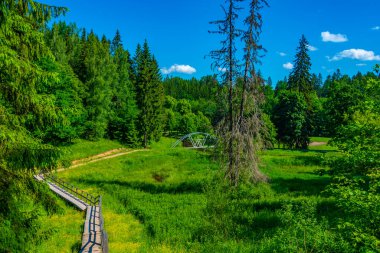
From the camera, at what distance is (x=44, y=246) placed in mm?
15719

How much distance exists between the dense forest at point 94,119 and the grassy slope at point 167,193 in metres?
4.62

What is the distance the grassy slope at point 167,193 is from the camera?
59.1 feet

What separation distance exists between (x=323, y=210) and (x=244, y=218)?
535 centimetres

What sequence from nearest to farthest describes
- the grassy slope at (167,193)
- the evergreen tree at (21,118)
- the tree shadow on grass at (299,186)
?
the evergreen tree at (21,118)
the grassy slope at (167,193)
the tree shadow on grass at (299,186)

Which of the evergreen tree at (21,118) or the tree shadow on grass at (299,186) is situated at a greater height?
the evergreen tree at (21,118)

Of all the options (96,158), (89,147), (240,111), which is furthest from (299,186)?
(89,147)

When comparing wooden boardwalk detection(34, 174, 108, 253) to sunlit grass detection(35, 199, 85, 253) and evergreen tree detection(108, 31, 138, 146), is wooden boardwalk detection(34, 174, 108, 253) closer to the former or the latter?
sunlit grass detection(35, 199, 85, 253)

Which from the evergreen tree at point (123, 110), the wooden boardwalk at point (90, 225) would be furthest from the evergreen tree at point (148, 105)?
the wooden boardwalk at point (90, 225)

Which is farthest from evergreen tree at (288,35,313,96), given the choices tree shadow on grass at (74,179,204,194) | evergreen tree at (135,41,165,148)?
tree shadow on grass at (74,179,204,194)

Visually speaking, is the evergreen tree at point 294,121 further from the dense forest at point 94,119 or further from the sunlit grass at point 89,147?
the sunlit grass at point 89,147

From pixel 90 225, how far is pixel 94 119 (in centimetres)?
3615

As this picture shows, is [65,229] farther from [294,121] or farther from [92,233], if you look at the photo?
[294,121]

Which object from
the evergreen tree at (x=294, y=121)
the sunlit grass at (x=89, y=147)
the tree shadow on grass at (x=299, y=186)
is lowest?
the tree shadow on grass at (x=299, y=186)

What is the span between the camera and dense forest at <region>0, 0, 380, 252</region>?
7852 mm
